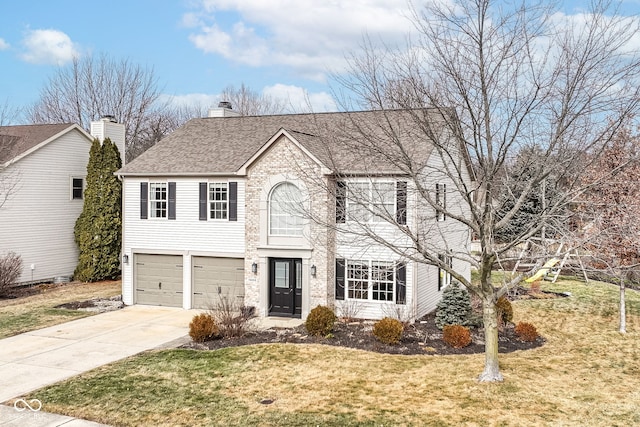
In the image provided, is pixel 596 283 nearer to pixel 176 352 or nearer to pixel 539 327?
pixel 539 327

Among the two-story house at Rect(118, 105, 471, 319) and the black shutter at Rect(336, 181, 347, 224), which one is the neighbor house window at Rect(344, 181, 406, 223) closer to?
the black shutter at Rect(336, 181, 347, 224)

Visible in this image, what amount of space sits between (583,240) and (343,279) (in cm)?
981

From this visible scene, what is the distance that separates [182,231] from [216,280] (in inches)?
90.5

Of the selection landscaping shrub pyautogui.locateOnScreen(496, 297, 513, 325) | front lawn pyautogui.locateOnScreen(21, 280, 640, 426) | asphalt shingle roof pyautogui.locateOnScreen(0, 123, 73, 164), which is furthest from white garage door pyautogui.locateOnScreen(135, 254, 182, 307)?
landscaping shrub pyautogui.locateOnScreen(496, 297, 513, 325)

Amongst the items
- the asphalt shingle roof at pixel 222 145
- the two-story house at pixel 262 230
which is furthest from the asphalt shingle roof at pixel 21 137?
the two-story house at pixel 262 230

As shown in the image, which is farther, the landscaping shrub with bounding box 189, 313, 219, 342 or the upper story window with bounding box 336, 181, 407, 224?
the landscaping shrub with bounding box 189, 313, 219, 342

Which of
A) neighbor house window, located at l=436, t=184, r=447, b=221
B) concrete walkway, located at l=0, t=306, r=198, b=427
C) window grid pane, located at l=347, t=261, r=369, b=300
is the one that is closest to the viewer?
concrete walkway, located at l=0, t=306, r=198, b=427

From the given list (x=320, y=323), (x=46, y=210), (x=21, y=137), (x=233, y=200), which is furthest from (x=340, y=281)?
(x=21, y=137)

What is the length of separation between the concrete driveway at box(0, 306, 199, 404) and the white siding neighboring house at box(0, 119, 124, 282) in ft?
26.0

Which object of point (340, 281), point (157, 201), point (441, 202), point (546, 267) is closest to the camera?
point (546, 267)

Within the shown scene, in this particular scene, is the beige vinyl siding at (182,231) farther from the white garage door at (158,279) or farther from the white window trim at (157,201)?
the white garage door at (158,279)

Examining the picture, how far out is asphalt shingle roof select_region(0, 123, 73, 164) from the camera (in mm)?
25062

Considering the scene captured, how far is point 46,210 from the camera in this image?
86.9ft

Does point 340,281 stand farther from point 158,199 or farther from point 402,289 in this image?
point 158,199
